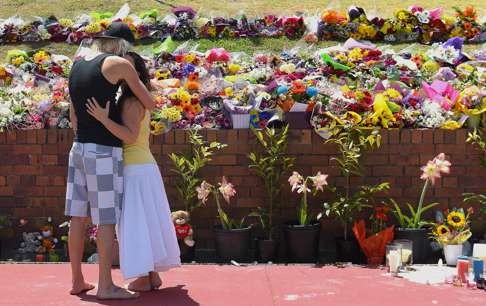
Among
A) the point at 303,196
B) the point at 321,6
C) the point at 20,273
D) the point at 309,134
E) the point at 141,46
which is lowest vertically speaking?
the point at 20,273

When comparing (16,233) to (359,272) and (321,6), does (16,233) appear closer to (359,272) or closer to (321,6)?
(359,272)

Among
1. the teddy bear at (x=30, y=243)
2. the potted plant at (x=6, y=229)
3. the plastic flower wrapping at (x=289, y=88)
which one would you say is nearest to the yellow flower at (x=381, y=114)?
the plastic flower wrapping at (x=289, y=88)

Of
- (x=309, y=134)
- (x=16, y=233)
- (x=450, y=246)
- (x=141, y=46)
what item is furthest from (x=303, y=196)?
(x=141, y=46)

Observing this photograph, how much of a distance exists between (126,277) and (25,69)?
4.88 meters

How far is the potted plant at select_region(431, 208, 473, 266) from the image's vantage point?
6.49m

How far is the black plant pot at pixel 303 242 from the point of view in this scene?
6.68 meters

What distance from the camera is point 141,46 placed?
11.8 m

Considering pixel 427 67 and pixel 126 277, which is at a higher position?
pixel 427 67

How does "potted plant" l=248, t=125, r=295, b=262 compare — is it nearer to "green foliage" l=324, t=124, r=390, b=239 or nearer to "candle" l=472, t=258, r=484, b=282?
"green foliage" l=324, t=124, r=390, b=239

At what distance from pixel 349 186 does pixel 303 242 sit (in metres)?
0.70

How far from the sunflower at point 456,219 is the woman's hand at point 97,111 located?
9.91ft

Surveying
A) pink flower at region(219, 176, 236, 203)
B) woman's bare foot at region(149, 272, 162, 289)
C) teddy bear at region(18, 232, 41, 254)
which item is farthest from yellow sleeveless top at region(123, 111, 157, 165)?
teddy bear at region(18, 232, 41, 254)

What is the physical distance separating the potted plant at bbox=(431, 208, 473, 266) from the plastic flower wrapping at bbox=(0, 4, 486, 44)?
17.9 feet

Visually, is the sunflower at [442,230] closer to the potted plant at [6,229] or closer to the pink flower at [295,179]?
the pink flower at [295,179]
